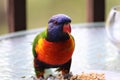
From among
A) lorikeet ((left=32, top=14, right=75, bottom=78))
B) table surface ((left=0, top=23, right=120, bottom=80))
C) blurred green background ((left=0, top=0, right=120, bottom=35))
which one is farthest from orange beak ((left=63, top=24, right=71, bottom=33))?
blurred green background ((left=0, top=0, right=120, bottom=35))

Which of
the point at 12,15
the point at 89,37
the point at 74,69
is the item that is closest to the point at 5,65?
the point at 74,69

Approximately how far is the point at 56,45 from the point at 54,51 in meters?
0.01

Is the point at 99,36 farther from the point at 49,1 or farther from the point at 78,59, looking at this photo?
the point at 49,1

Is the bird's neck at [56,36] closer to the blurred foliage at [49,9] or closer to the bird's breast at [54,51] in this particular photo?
the bird's breast at [54,51]

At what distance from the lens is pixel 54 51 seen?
832mm

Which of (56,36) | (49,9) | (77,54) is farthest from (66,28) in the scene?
(49,9)

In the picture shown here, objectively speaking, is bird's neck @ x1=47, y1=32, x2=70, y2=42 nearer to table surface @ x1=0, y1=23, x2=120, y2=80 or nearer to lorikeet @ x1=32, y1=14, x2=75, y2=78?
lorikeet @ x1=32, y1=14, x2=75, y2=78

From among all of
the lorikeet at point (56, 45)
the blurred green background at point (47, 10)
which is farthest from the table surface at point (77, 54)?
the blurred green background at point (47, 10)

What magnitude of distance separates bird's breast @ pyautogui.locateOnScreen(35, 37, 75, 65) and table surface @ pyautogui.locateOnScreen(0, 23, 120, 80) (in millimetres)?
129

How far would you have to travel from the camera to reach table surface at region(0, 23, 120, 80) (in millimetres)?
1042

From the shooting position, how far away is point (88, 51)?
4.24 feet

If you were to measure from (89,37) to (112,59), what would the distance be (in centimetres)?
30

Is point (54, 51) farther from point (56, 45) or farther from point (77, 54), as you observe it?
point (77, 54)

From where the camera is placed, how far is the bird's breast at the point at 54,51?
832mm
